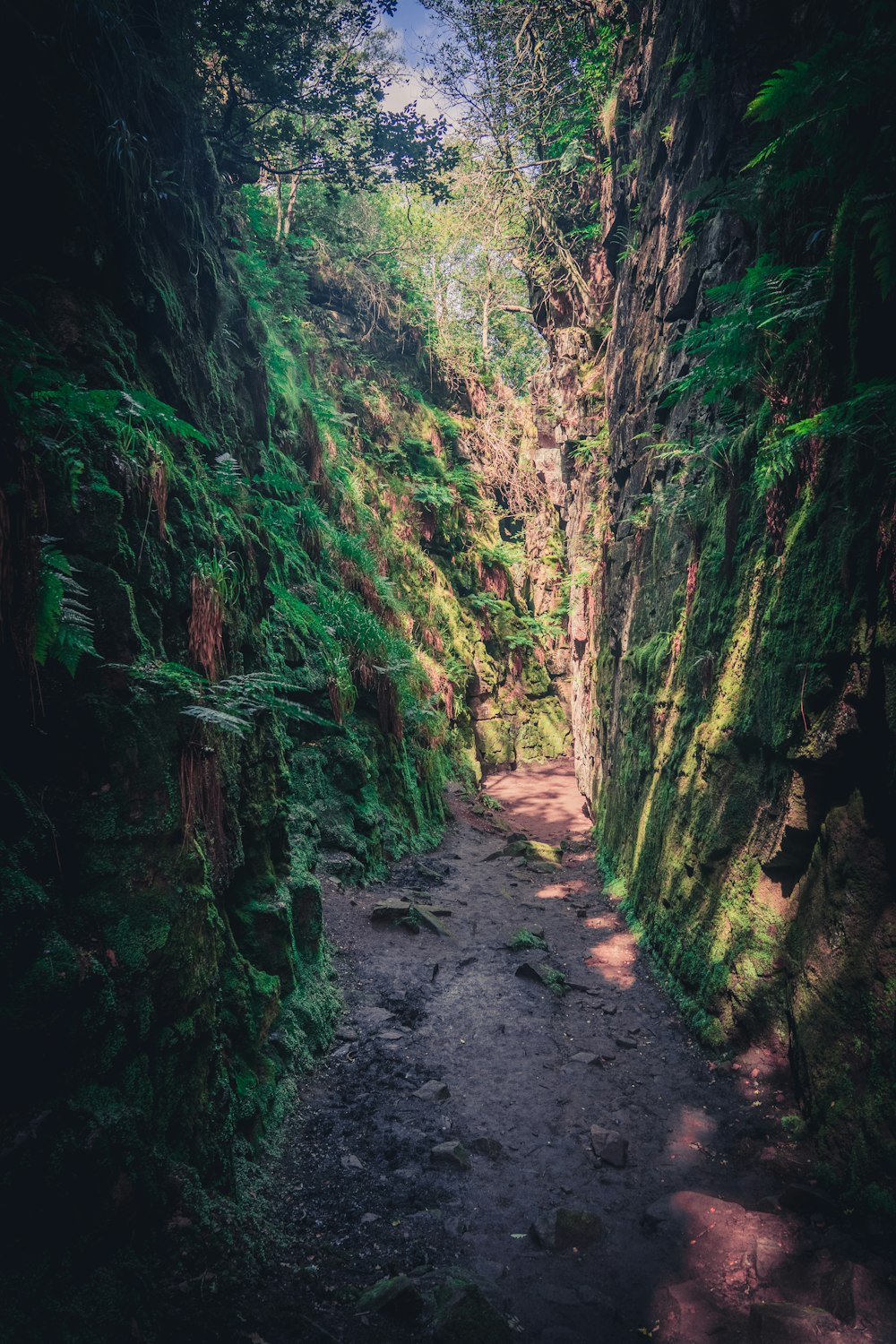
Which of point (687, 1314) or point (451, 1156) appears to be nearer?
point (687, 1314)

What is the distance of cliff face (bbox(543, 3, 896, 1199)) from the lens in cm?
372

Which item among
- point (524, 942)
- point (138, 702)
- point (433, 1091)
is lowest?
point (524, 942)

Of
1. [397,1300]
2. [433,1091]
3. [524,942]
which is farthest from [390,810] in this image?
[397,1300]

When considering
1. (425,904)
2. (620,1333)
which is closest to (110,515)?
(620,1333)

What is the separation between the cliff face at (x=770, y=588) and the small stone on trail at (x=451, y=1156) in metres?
2.30

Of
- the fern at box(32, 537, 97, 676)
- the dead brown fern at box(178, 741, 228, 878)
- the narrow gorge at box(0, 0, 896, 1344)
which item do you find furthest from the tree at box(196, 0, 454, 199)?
the dead brown fern at box(178, 741, 228, 878)

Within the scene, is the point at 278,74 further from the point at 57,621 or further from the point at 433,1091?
the point at 433,1091

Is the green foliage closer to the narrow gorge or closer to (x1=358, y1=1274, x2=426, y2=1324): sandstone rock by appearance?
the narrow gorge

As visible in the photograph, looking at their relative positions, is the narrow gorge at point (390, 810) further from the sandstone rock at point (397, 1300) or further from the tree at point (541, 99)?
the tree at point (541, 99)

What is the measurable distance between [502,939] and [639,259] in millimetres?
12487

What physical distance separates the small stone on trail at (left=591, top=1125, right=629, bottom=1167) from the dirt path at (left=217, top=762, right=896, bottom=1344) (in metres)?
0.02

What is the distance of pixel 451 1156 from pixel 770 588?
5.13 metres

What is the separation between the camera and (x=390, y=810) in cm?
1065

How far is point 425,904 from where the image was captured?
8477 millimetres
